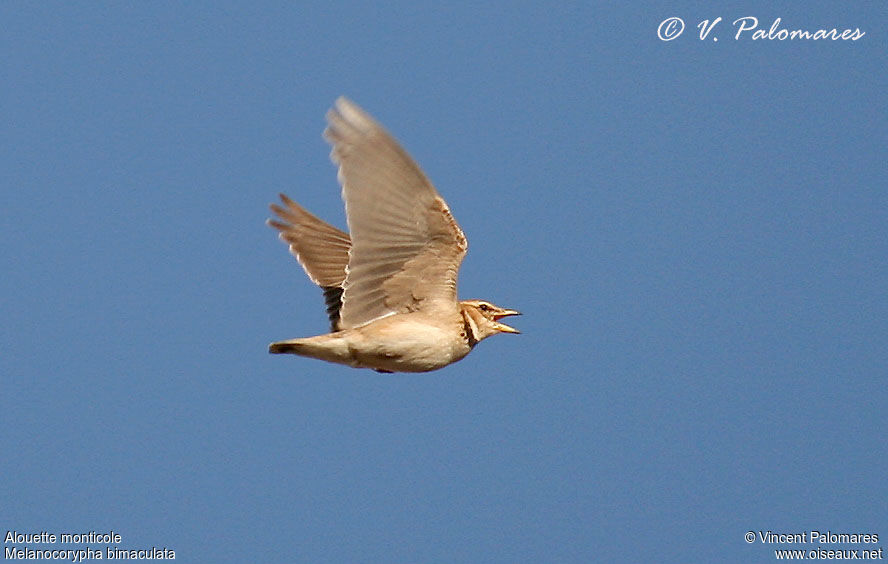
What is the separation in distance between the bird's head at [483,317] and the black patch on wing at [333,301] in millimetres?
1516

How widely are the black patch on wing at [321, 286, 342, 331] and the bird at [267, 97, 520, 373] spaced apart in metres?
0.96

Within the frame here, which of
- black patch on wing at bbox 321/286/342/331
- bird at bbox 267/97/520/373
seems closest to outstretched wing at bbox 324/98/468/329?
bird at bbox 267/97/520/373

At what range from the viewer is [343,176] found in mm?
12266

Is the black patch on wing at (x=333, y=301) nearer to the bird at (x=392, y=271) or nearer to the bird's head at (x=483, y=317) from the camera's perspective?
the bird at (x=392, y=271)

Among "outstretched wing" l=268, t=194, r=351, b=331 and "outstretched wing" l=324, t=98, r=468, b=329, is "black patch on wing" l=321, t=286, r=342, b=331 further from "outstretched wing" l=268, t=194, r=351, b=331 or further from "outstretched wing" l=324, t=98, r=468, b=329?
"outstretched wing" l=324, t=98, r=468, b=329

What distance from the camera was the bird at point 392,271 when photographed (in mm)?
12188

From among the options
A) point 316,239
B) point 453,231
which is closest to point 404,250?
point 453,231

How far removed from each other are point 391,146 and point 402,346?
74.8 inches

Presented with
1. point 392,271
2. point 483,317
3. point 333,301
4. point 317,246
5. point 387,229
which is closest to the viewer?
point 387,229

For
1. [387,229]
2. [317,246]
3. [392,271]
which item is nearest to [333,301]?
[317,246]

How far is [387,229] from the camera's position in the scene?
1271cm

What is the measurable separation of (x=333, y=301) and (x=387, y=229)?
6.88 feet

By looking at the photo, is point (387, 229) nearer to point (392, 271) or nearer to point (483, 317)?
point (392, 271)

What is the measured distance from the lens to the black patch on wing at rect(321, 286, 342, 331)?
14.4 metres
